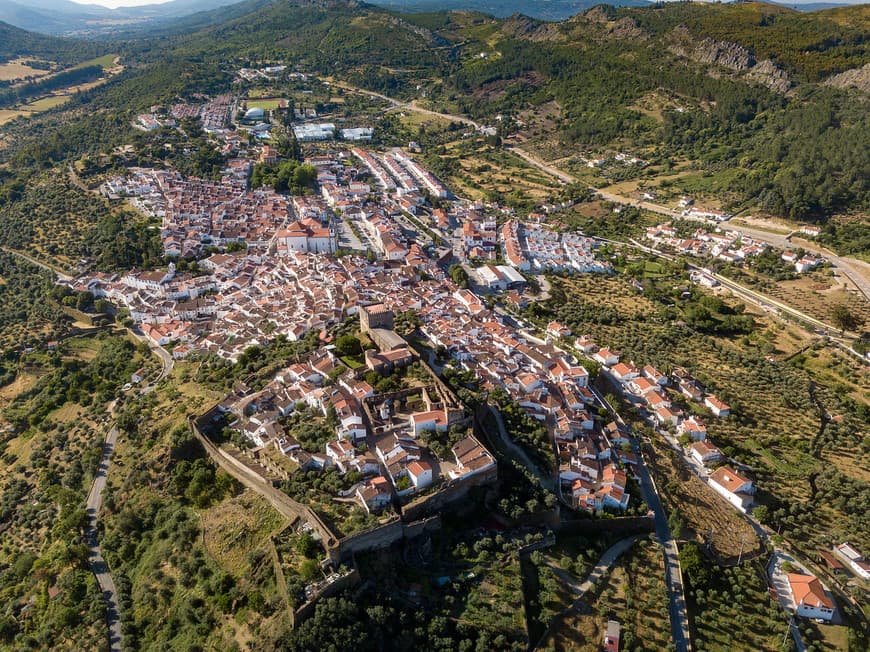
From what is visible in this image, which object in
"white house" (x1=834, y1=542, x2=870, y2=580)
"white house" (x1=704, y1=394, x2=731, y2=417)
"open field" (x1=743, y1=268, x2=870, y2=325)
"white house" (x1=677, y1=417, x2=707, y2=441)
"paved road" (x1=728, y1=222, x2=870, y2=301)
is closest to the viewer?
"white house" (x1=834, y1=542, x2=870, y2=580)

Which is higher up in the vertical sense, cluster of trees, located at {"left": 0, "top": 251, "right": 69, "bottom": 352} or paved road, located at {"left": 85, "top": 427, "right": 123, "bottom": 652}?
paved road, located at {"left": 85, "top": 427, "right": 123, "bottom": 652}

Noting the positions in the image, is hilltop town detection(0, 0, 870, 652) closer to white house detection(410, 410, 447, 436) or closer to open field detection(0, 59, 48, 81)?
white house detection(410, 410, 447, 436)

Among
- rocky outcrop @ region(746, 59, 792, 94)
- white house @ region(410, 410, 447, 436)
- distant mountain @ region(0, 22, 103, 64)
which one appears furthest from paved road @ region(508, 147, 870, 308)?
distant mountain @ region(0, 22, 103, 64)

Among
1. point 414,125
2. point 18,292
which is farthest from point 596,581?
point 414,125

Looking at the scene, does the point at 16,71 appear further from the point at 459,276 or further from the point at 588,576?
the point at 588,576

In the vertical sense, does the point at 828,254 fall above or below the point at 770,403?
above

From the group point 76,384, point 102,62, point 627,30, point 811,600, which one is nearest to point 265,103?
point 102,62

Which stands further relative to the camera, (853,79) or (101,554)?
(853,79)

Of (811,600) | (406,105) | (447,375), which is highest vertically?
(447,375)
